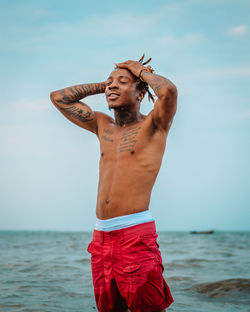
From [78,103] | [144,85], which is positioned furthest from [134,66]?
[78,103]

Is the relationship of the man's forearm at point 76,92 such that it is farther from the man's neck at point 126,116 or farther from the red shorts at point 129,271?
the red shorts at point 129,271

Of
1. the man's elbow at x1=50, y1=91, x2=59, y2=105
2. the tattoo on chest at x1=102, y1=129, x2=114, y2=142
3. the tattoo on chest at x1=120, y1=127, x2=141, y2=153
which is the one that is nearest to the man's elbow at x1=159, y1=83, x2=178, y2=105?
the tattoo on chest at x1=120, y1=127, x2=141, y2=153

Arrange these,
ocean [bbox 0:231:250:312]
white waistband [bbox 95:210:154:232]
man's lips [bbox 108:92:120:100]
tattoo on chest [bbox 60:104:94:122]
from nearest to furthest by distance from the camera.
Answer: white waistband [bbox 95:210:154:232] < man's lips [bbox 108:92:120:100] < tattoo on chest [bbox 60:104:94:122] < ocean [bbox 0:231:250:312]

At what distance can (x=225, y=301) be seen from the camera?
555 centimetres

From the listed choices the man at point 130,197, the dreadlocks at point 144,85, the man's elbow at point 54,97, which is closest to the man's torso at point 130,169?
the man at point 130,197

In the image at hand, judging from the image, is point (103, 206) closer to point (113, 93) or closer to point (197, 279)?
point (113, 93)

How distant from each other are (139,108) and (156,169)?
644 millimetres

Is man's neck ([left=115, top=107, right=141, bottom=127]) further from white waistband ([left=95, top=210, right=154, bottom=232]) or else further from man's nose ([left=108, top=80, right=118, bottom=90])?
white waistband ([left=95, top=210, right=154, bottom=232])

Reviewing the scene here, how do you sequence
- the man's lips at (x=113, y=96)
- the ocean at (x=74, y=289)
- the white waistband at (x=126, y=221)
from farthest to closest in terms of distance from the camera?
the ocean at (x=74, y=289), the man's lips at (x=113, y=96), the white waistband at (x=126, y=221)

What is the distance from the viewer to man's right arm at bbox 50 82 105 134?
11.5ft

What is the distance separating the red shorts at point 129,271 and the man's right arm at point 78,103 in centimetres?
111

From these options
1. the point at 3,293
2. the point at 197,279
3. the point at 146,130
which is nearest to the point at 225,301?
the point at 197,279

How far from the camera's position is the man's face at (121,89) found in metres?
3.15

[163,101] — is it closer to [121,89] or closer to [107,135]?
[121,89]
